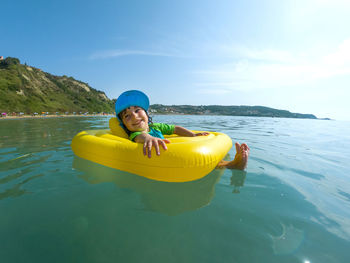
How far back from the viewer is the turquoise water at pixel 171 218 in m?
1.20

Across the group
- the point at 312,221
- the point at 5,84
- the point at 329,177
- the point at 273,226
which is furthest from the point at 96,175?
the point at 5,84

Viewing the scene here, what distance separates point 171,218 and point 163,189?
0.56 metres

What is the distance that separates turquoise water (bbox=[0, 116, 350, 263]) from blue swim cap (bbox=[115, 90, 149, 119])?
→ 123cm

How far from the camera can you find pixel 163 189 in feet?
6.81

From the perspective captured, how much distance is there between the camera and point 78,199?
1842 millimetres

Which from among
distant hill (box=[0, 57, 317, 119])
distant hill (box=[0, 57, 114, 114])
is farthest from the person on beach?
distant hill (box=[0, 57, 114, 114])

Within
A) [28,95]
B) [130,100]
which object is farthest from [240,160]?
[28,95]

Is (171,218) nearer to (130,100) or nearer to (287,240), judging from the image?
(287,240)

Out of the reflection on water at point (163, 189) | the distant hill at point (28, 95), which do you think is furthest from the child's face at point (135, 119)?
the distant hill at point (28, 95)

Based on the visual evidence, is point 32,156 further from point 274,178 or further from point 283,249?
point 274,178

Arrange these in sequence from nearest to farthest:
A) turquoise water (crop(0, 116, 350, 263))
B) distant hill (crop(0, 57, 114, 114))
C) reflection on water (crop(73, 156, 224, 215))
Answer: turquoise water (crop(0, 116, 350, 263))
reflection on water (crop(73, 156, 224, 215))
distant hill (crop(0, 57, 114, 114))

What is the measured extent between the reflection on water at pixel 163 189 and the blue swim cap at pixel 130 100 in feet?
3.87

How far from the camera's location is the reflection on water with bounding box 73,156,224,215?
1741 mm

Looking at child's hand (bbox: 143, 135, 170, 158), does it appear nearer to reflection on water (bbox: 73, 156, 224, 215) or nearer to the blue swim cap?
reflection on water (bbox: 73, 156, 224, 215)
